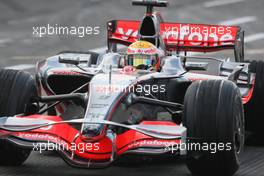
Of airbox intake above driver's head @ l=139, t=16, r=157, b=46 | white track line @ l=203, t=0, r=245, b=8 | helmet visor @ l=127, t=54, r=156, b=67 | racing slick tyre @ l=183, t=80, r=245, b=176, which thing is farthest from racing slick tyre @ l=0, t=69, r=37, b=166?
white track line @ l=203, t=0, r=245, b=8

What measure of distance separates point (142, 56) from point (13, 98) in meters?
2.21

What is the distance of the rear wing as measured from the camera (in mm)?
14172

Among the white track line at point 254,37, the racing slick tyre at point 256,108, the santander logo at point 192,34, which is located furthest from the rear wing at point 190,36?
the white track line at point 254,37

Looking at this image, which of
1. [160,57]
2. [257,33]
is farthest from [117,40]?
[257,33]

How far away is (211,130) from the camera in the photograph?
30.9ft

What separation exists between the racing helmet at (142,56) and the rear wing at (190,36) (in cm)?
200

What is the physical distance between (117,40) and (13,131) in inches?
201

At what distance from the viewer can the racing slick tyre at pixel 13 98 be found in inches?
402

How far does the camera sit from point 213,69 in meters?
18.8

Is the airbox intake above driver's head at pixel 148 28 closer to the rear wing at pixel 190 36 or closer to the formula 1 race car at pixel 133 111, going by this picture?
the rear wing at pixel 190 36

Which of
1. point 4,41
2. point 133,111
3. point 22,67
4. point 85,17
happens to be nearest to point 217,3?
point 85,17

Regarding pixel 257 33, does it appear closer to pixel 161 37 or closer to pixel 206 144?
pixel 161 37

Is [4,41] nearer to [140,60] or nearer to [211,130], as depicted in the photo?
[140,60]

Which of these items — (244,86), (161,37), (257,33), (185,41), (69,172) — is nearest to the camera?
(69,172)
